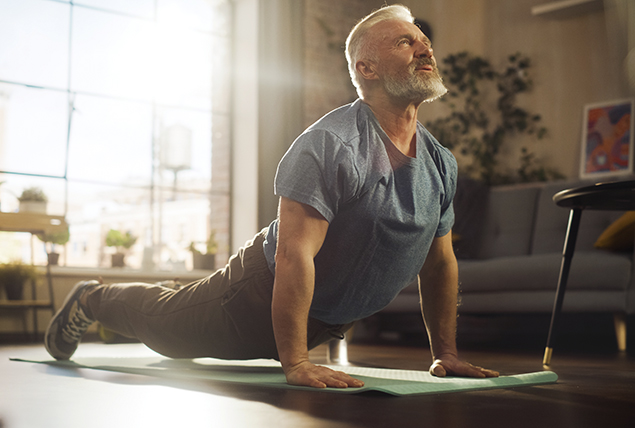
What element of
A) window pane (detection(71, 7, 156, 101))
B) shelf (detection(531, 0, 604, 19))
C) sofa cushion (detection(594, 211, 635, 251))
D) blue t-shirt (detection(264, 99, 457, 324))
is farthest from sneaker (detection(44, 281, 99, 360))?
shelf (detection(531, 0, 604, 19))

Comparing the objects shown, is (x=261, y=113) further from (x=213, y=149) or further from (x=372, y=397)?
(x=372, y=397)

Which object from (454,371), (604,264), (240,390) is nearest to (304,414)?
(240,390)

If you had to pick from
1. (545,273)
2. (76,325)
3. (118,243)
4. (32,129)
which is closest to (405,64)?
(76,325)

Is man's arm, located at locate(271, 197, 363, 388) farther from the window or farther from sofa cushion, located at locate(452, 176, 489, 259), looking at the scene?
the window

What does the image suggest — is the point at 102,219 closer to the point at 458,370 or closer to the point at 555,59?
the point at 555,59

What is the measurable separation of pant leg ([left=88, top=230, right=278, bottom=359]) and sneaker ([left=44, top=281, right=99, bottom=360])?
5 cm

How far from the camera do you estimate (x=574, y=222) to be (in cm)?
193

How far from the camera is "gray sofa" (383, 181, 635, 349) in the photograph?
2.67m

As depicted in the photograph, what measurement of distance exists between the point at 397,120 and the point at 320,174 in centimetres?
29

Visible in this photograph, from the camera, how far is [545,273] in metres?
2.82

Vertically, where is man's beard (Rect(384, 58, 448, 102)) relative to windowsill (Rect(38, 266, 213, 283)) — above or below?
above

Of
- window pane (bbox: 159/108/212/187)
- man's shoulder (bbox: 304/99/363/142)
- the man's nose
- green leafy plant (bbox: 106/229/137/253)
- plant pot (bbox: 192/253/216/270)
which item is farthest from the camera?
window pane (bbox: 159/108/212/187)

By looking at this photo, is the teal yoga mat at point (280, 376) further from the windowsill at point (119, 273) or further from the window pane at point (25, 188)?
the window pane at point (25, 188)

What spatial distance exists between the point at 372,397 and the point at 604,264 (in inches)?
74.8
